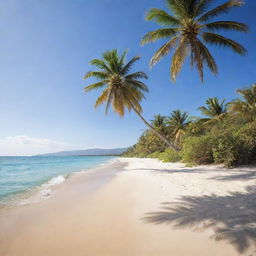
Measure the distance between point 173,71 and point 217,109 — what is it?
17310mm

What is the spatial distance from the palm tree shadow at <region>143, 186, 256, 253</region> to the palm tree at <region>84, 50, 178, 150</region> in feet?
36.0

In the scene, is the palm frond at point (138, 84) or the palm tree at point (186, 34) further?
the palm frond at point (138, 84)

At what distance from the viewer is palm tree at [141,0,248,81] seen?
10.2 m

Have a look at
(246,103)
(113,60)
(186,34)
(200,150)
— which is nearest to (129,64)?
(113,60)

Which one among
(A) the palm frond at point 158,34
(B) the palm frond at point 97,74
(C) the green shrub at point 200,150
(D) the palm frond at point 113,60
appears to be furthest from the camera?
(D) the palm frond at point 113,60

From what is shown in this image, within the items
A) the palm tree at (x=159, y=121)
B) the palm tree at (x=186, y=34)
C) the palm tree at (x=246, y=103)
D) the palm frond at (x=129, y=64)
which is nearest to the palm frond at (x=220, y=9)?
the palm tree at (x=186, y=34)

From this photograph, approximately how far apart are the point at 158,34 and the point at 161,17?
43.0 inches

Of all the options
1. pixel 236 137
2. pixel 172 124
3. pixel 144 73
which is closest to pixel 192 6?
pixel 144 73

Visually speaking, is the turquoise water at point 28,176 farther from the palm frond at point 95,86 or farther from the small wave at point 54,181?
the palm frond at point 95,86

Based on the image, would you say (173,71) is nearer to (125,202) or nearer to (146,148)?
(125,202)

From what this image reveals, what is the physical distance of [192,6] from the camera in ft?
33.9

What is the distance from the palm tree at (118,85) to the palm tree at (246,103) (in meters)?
11.0

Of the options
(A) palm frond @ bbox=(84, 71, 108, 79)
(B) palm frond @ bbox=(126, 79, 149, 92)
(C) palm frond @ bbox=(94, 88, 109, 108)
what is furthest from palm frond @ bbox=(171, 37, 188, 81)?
(A) palm frond @ bbox=(84, 71, 108, 79)

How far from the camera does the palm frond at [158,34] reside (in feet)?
35.3
